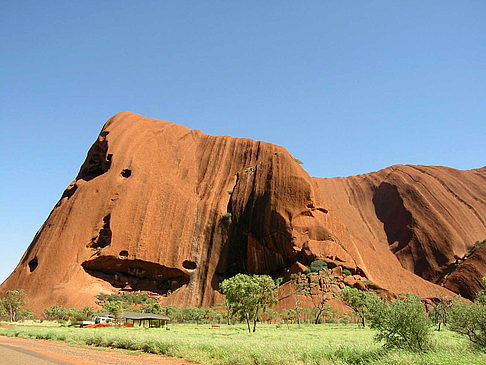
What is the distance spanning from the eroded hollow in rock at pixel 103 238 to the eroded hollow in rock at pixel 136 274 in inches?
123

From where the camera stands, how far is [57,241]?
62.2 meters

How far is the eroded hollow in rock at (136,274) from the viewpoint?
61.1 meters

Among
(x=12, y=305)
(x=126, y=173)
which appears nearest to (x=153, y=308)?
(x=12, y=305)

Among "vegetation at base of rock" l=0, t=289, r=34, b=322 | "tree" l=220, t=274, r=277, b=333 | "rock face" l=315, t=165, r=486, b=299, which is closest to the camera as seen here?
"tree" l=220, t=274, r=277, b=333

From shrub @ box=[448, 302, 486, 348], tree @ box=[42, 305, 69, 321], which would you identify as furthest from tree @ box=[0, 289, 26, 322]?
shrub @ box=[448, 302, 486, 348]

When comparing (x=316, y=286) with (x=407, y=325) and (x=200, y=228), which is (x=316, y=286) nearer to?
(x=200, y=228)

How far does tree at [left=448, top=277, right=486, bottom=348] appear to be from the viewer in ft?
45.8

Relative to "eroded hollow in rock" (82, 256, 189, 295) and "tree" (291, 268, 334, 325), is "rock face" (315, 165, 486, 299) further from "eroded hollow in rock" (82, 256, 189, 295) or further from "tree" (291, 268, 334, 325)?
"eroded hollow in rock" (82, 256, 189, 295)

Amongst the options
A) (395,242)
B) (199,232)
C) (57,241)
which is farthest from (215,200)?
(395,242)

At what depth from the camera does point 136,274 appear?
63844 mm

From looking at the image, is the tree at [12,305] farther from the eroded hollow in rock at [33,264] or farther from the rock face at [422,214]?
the rock face at [422,214]

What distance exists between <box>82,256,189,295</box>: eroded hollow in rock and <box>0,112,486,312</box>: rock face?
17 cm

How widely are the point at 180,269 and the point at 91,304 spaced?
15785 mm

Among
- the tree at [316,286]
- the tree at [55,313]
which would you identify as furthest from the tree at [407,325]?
the tree at [55,313]
